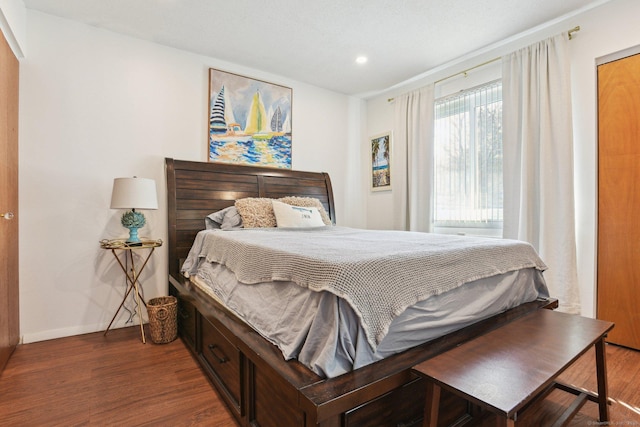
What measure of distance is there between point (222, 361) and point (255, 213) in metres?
1.46

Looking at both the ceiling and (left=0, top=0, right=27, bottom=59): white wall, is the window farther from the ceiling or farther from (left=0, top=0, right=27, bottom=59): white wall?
(left=0, top=0, right=27, bottom=59): white wall

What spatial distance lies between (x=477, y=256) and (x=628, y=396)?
1136 mm

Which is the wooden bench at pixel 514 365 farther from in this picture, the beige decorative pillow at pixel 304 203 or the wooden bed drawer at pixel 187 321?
the beige decorative pillow at pixel 304 203

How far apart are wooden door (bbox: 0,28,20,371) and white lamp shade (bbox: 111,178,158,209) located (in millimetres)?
603

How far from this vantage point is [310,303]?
1194 millimetres

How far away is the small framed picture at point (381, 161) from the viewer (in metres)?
4.21

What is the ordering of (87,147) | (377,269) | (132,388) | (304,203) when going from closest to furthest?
(377,269) < (132,388) < (87,147) < (304,203)

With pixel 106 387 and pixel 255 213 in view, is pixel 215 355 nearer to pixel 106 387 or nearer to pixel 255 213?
pixel 106 387

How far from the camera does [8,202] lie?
84.5 inches

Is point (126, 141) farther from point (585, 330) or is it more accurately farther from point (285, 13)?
point (585, 330)

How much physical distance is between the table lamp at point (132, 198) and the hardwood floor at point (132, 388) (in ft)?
A: 2.99

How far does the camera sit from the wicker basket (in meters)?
2.43

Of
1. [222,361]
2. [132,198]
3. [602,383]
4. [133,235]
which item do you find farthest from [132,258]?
[602,383]

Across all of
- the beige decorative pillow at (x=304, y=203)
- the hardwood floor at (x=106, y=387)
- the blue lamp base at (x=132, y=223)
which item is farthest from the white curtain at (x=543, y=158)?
the blue lamp base at (x=132, y=223)
